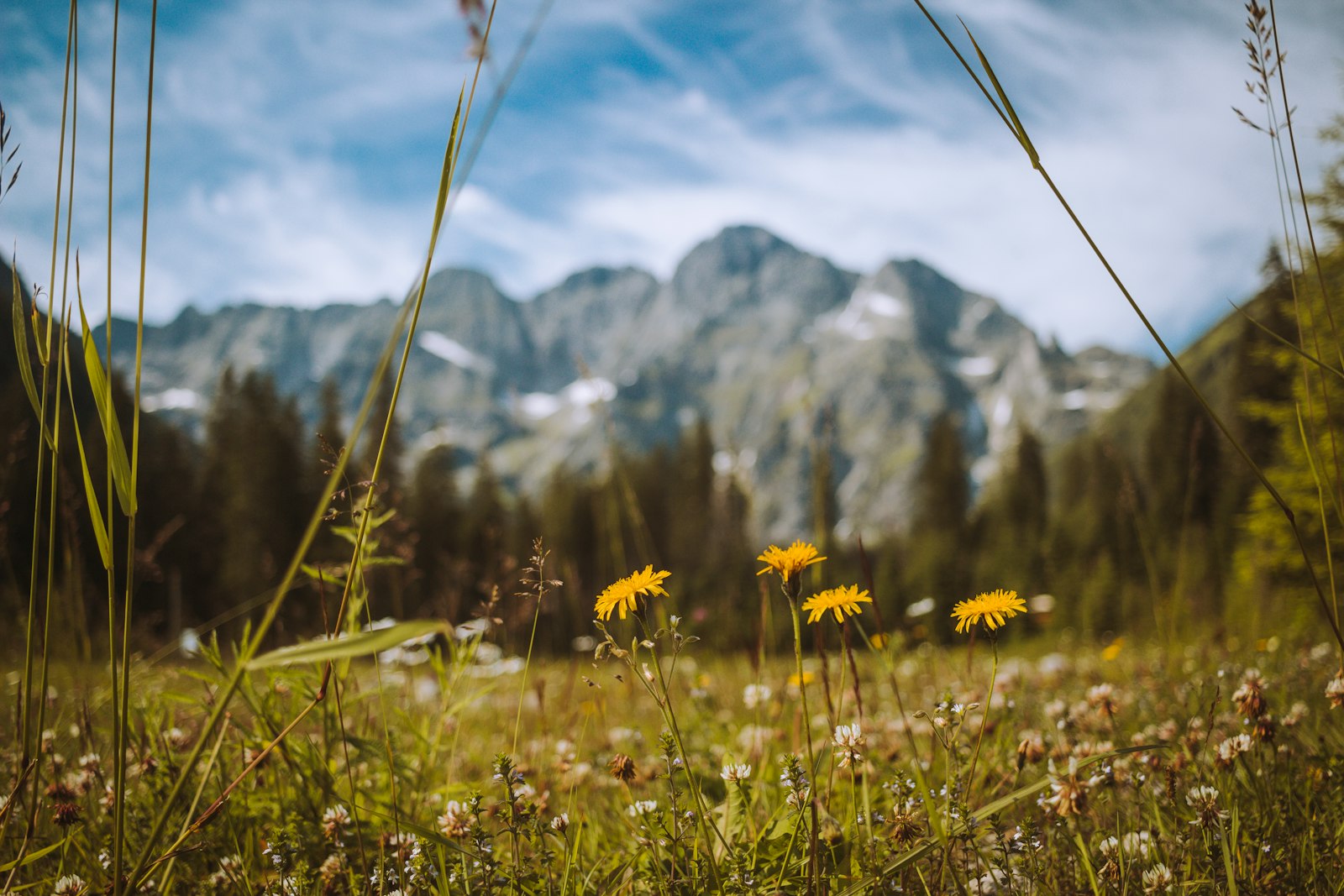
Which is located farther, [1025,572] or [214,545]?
[1025,572]

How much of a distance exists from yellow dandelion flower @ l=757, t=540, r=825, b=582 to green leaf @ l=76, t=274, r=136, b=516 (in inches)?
35.7

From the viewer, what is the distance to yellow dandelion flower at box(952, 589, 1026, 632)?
1121 mm

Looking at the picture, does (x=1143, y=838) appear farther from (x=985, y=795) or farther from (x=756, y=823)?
(x=756, y=823)

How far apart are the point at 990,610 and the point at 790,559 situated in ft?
1.20

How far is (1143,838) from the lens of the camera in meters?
1.49

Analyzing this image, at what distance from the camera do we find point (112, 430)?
919 mm

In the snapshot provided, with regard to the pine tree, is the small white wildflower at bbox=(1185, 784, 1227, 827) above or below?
above

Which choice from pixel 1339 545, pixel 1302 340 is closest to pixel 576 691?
pixel 1302 340

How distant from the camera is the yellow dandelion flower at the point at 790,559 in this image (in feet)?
3.60

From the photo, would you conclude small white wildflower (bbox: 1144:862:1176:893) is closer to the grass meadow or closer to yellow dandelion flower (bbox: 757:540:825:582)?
the grass meadow

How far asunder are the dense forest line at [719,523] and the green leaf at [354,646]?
18.8 inches

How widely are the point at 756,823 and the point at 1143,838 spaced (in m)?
0.87

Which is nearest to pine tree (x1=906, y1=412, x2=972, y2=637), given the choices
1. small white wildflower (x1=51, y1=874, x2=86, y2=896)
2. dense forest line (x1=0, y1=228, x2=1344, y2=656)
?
dense forest line (x1=0, y1=228, x2=1344, y2=656)

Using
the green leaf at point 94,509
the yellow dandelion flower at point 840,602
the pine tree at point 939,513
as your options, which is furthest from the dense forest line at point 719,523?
the yellow dandelion flower at point 840,602
